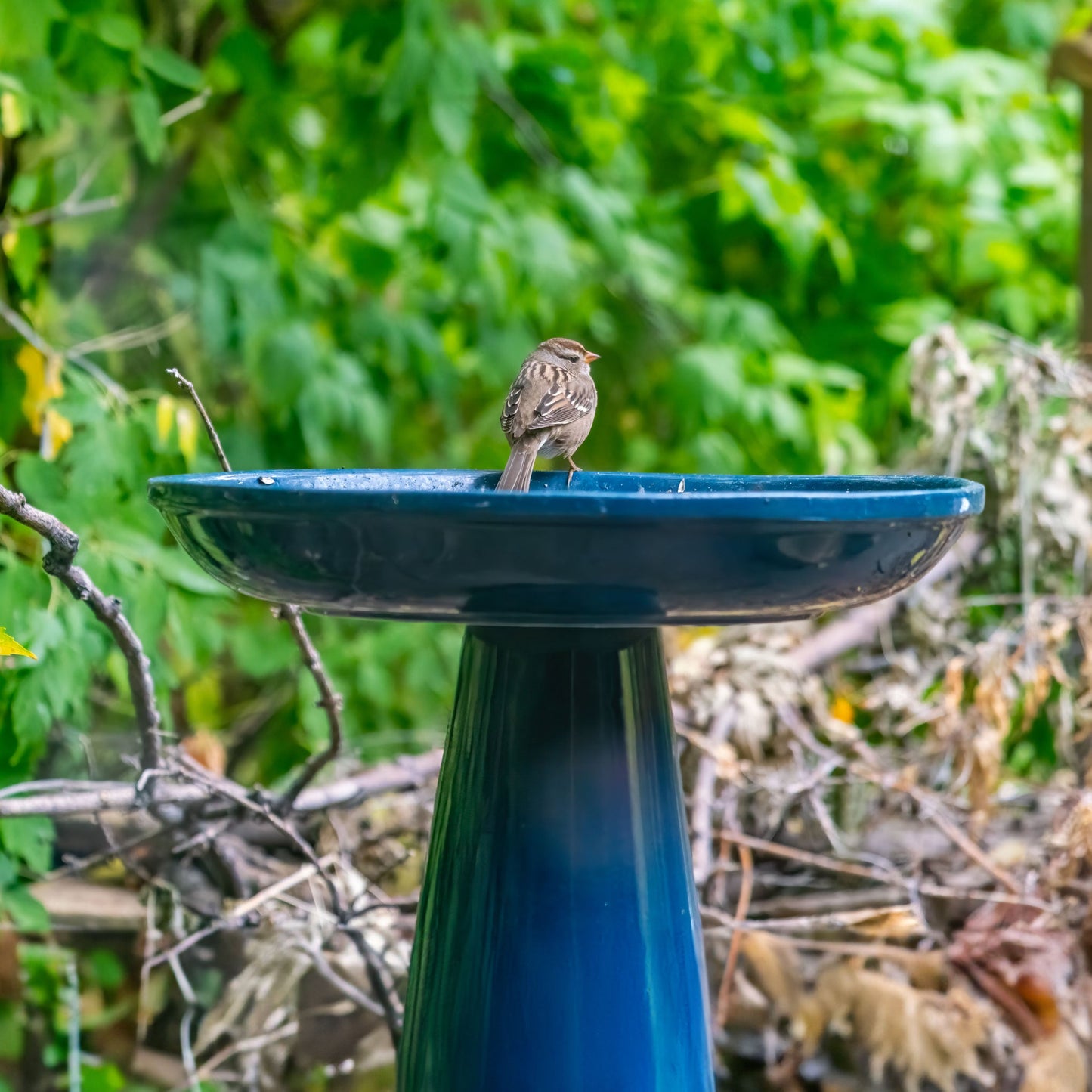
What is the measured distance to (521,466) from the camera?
57.9 inches

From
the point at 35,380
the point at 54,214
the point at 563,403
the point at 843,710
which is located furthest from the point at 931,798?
the point at 54,214

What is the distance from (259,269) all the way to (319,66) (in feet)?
1.72

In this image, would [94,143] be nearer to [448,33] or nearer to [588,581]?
[448,33]

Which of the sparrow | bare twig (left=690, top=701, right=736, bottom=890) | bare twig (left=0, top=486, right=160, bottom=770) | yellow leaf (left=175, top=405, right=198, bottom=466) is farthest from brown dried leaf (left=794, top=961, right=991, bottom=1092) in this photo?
Answer: yellow leaf (left=175, top=405, right=198, bottom=466)

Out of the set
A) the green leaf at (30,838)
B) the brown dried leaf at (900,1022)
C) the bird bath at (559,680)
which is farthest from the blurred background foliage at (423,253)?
the brown dried leaf at (900,1022)

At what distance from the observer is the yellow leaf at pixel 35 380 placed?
1958 mm

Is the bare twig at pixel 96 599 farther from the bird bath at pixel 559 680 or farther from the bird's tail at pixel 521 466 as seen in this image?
the bird's tail at pixel 521 466

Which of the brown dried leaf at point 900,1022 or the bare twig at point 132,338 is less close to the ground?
the bare twig at point 132,338

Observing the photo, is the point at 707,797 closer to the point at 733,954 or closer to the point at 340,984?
the point at 733,954

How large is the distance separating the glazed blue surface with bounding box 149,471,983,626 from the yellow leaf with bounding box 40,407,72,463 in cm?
90

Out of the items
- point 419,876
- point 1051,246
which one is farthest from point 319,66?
point 1051,246

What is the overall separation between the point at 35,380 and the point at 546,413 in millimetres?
903

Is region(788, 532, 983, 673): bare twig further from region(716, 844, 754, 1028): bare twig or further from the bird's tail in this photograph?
the bird's tail

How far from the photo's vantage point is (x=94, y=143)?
2.33 metres
